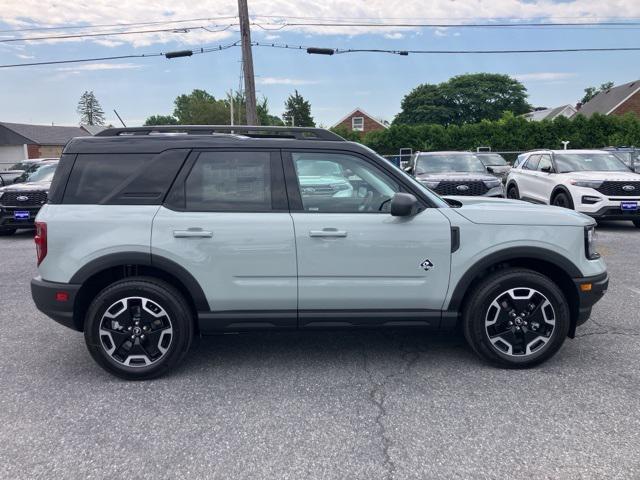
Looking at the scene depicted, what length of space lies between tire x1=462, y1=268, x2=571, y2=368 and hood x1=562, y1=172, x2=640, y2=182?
7729 millimetres

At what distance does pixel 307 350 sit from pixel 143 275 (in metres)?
1.49

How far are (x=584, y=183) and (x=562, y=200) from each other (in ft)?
2.17

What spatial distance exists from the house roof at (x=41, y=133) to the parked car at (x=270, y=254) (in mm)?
59087

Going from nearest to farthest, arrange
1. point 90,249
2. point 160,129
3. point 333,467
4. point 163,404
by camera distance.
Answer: point 333,467, point 163,404, point 90,249, point 160,129

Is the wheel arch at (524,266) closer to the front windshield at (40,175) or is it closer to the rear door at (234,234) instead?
the rear door at (234,234)

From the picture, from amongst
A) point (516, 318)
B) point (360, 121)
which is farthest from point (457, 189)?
point (360, 121)

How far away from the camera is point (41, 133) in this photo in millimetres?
63031

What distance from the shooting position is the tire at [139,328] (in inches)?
148

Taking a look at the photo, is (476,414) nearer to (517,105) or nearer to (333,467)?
(333,467)

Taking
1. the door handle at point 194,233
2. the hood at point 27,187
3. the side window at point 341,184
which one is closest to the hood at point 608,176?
the side window at point 341,184

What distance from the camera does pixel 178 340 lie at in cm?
381

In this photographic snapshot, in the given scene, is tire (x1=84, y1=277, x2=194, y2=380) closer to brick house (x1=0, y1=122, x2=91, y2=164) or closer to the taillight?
the taillight

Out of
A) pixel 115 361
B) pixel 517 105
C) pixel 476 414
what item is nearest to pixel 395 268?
pixel 476 414

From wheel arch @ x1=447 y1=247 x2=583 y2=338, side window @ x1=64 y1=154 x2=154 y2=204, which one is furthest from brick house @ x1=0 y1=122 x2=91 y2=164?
wheel arch @ x1=447 y1=247 x2=583 y2=338
